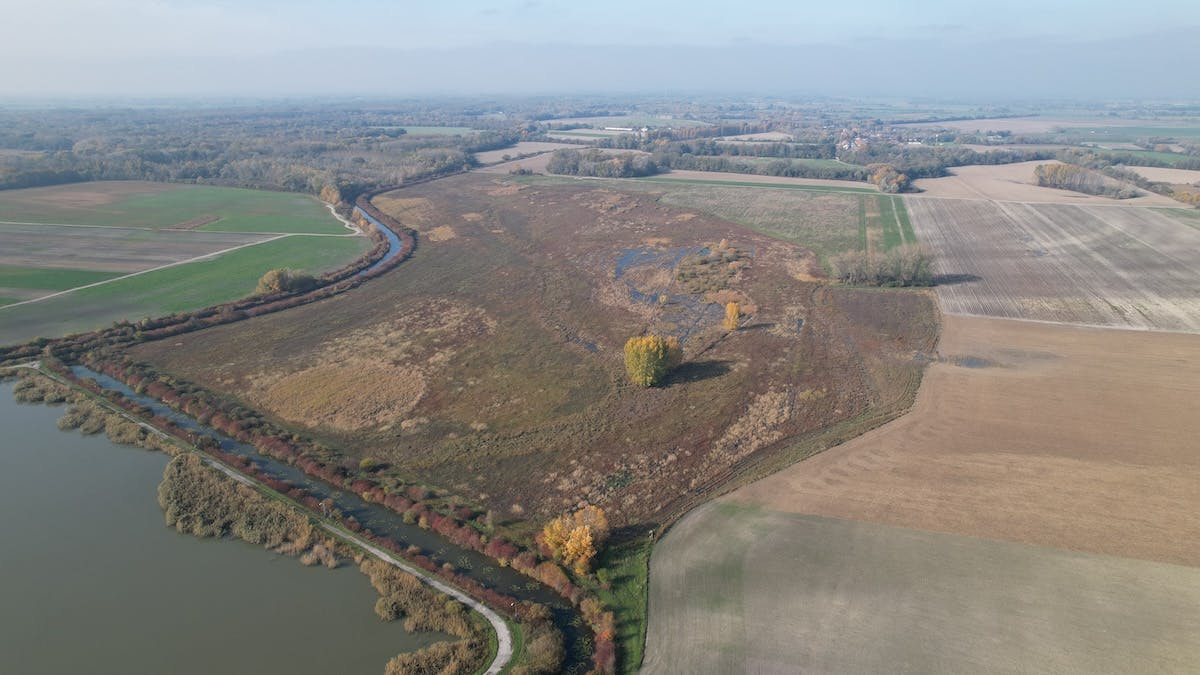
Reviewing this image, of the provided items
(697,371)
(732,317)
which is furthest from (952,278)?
(697,371)

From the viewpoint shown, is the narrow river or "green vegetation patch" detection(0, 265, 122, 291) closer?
the narrow river

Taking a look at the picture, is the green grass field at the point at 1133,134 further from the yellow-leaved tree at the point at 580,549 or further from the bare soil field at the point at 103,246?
the bare soil field at the point at 103,246

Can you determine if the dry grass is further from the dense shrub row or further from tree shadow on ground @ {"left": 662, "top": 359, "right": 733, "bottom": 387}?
tree shadow on ground @ {"left": 662, "top": 359, "right": 733, "bottom": 387}

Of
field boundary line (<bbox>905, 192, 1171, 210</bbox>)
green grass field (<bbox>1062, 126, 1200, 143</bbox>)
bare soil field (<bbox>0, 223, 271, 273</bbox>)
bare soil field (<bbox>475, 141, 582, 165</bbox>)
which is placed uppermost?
green grass field (<bbox>1062, 126, 1200, 143</bbox>)

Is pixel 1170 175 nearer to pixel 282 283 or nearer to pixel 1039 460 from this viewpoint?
pixel 1039 460

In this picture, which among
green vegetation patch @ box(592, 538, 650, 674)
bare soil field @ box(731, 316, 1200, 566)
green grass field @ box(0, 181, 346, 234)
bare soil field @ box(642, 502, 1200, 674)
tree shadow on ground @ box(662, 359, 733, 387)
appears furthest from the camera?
green grass field @ box(0, 181, 346, 234)

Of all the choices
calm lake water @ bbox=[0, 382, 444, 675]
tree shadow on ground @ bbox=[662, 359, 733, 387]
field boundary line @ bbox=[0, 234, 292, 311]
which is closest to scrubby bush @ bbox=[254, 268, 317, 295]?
field boundary line @ bbox=[0, 234, 292, 311]

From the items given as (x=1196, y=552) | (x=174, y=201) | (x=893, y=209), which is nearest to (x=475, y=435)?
(x=1196, y=552)

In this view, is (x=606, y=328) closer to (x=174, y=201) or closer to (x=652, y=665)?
(x=652, y=665)
